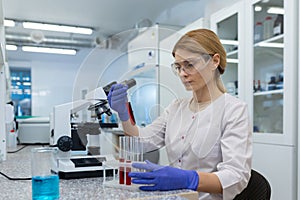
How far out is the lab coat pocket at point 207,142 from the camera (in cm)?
110

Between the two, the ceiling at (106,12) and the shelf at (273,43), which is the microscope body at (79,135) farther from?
the ceiling at (106,12)

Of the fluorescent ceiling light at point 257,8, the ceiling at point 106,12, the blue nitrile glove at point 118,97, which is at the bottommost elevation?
the blue nitrile glove at point 118,97

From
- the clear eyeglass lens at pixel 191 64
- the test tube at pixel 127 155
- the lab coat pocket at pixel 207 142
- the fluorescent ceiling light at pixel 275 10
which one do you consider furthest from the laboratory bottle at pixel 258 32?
the test tube at pixel 127 155

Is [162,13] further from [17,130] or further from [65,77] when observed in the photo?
[65,77]

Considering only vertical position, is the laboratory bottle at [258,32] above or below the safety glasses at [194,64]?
above

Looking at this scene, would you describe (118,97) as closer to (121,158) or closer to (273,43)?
(121,158)

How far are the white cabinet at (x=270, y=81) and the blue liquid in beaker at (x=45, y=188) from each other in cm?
139

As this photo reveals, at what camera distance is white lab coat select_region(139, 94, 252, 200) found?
3.19 ft

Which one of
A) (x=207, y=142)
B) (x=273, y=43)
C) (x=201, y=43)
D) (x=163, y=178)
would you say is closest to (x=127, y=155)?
(x=163, y=178)

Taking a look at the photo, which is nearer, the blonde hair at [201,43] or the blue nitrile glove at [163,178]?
the blue nitrile glove at [163,178]

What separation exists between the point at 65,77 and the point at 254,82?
552 centimetres

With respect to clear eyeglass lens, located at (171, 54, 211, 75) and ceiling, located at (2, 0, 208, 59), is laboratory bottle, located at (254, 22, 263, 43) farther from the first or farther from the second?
ceiling, located at (2, 0, 208, 59)

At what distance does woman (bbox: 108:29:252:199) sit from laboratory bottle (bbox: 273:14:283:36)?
0.89m

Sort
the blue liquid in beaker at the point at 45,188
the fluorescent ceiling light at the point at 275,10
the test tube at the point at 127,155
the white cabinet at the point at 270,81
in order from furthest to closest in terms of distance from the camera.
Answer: the fluorescent ceiling light at the point at 275,10 < the white cabinet at the point at 270,81 < the test tube at the point at 127,155 < the blue liquid in beaker at the point at 45,188
